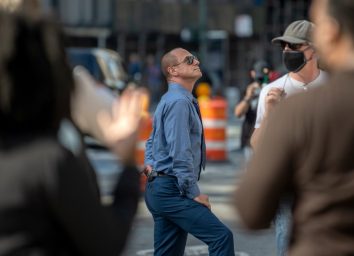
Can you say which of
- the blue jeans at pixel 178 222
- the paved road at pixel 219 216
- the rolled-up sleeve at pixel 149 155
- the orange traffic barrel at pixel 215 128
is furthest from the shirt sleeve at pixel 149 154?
the orange traffic barrel at pixel 215 128

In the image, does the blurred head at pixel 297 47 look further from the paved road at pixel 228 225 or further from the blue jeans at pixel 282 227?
the paved road at pixel 228 225

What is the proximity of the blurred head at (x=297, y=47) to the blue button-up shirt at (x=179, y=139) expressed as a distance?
0.66 m

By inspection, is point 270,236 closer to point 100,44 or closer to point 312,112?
point 312,112

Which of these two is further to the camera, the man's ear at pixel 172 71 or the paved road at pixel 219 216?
the paved road at pixel 219 216

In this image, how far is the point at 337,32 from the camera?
3.01 m

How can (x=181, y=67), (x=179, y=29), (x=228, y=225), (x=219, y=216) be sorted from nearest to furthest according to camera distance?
(x=181, y=67)
(x=228, y=225)
(x=219, y=216)
(x=179, y=29)

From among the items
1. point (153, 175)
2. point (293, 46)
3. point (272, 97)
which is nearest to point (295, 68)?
point (293, 46)

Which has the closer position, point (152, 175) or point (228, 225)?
point (152, 175)

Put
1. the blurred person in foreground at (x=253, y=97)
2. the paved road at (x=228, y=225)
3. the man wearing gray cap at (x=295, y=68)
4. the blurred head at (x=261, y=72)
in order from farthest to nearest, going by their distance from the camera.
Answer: the blurred person in foreground at (x=253, y=97) < the blurred head at (x=261, y=72) < the paved road at (x=228, y=225) < the man wearing gray cap at (x=295, y=68)

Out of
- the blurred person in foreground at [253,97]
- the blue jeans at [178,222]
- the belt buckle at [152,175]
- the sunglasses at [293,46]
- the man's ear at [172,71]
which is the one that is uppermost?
the sunglasses at [293,46]

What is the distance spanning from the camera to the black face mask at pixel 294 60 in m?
6.32

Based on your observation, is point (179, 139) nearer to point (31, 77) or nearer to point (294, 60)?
point (294, 60)

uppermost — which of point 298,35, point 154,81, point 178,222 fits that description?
point 298,35

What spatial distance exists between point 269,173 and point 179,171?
350 centimetres
